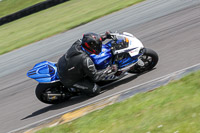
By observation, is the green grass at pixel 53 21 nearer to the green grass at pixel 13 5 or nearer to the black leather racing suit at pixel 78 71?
the green grass at pixel 13 5

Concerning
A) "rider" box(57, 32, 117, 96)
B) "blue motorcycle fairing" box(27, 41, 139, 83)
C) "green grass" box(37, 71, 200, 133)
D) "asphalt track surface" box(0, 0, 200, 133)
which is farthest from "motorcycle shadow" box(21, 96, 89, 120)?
"green grass" box(37, 71, 200, 133)

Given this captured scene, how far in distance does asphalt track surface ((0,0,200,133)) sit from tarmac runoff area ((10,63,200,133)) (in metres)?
0.33

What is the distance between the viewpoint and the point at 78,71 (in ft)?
25.4

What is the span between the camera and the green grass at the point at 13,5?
105ft

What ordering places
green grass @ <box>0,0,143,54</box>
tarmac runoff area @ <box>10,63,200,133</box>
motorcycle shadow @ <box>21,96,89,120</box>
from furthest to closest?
green grass @ <box>0,0,143,54</box> < motorcycle shadow @ <box>21,96,89,120</box> < tarmac runoff area @ <box>10,63,200,133</box>

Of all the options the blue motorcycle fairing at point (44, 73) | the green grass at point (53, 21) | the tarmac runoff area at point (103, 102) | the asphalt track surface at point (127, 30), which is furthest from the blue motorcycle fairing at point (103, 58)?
the green grass at point (53, 21)

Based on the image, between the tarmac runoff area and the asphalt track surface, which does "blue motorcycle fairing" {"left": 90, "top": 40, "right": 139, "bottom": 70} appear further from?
the tarmac runoff area

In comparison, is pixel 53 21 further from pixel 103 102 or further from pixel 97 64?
pixel 103 102

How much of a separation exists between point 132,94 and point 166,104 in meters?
1.49

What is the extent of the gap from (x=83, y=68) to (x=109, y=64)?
74cm

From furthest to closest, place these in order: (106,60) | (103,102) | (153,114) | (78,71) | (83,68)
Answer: (106,60) → (78,71) → (83,68) → (103,102) → (153,114)

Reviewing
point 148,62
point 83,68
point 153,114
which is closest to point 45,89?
point 83,68

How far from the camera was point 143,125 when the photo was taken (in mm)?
5168

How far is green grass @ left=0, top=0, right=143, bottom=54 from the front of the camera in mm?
17834
